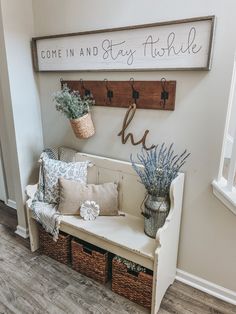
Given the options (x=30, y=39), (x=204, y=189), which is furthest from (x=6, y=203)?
(x=204, y=189)

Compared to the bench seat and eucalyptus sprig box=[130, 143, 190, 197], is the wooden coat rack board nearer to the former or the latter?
eucalyptus sprig box=[130, 143, 190, 197]

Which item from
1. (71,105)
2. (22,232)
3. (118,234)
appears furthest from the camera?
(22,232)

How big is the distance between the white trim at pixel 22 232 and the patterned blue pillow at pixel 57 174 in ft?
1.80

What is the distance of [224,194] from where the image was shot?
146 centimetres

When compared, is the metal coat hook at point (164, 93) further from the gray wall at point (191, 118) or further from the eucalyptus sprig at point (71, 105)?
the eucalyptus sprig at point (71, 105)

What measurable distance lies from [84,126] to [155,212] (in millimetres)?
820

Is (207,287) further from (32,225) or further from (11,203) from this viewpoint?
(11,203)

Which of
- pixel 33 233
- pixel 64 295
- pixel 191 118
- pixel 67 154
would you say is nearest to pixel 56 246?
pixel 33 233

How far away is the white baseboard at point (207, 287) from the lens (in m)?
1.66

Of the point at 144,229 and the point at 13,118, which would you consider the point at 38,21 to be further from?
the point at 144,229

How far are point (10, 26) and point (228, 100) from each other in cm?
170

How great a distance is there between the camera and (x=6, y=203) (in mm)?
2914

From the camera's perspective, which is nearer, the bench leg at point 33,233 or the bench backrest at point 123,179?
the bench backrest at point 123,179

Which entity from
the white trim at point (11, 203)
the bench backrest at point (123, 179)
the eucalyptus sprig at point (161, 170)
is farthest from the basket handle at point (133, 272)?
the white trim at point (11, 203)
